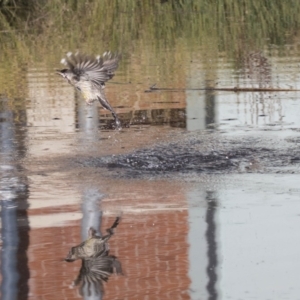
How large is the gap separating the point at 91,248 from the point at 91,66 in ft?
9.79

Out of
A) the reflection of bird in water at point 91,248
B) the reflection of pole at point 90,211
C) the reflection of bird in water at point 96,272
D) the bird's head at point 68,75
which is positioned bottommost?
the reflection of bird in water at point 96,272

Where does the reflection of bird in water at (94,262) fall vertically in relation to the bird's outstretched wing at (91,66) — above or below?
below

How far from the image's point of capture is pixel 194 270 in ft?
21.4

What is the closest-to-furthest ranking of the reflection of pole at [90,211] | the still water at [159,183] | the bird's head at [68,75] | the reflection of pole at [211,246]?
1. the reflection of pole at [211,246]
2. the still water at [159,183]
3. the reflection of pole at [90,211]
4. the bird's head at [68,75]

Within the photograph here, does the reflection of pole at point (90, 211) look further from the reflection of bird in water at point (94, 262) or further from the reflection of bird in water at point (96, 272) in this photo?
the reflection of bird in water at point (96, 272)

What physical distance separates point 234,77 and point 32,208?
7.04m

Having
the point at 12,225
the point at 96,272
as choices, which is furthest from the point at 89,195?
the point at 96,272

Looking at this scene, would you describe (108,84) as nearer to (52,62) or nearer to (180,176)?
(52,62)

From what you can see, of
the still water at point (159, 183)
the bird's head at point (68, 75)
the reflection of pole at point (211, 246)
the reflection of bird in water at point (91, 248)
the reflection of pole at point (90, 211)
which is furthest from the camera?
the bird's head at point (68, 75)

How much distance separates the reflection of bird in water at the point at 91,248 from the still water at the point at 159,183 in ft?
0.18

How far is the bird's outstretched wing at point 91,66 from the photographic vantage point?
9500 millimetres

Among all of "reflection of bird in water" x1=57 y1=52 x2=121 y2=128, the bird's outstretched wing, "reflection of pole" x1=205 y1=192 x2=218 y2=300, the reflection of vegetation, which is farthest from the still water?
the reflection of vegetation

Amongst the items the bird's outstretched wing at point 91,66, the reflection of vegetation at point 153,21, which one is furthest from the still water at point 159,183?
the reflection of vegetation at point 153,21

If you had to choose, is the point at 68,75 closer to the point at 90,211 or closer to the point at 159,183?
the point at 159,183
